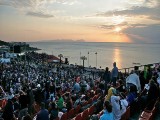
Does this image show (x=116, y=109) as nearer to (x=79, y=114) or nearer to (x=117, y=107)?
(x=117, y=107)

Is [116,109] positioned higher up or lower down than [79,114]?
higher up

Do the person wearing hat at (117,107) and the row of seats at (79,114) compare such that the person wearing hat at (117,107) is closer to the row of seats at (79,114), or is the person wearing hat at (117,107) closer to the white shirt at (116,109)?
the white shirt at (116,109)

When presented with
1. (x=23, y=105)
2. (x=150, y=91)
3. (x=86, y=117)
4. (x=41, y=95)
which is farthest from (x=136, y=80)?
(x=41, y=95)

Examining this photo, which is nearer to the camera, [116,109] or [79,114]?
[116,109]

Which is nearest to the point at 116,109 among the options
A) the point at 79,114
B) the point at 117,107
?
the point at 117,107

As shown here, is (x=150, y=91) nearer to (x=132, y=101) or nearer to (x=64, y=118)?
(x=132, y=101)

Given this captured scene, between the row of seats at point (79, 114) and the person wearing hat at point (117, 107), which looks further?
the row of seats at point (79, 114)

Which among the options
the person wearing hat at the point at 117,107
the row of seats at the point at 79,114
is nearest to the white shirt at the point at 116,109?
the person wearing hat at the point at 117,107

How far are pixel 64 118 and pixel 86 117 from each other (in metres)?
0.87

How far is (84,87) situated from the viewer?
16.8 meters

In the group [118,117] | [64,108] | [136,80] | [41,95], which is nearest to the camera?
[118,117]

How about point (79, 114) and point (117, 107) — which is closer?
point (117, 107)

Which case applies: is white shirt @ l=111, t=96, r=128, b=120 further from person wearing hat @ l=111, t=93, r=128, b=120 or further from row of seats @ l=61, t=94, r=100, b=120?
row of seats @ l=61, t=94, r=100, b=120

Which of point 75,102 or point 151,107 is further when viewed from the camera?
point 75,102
